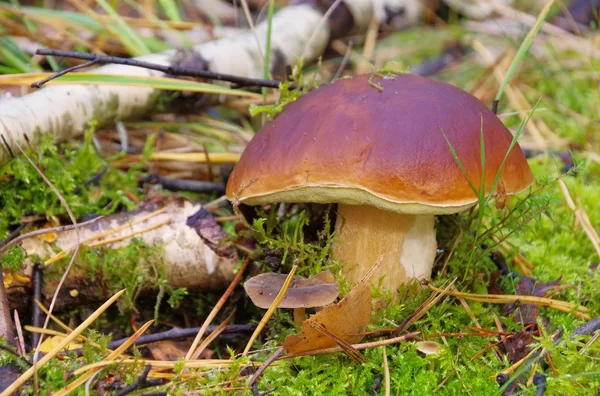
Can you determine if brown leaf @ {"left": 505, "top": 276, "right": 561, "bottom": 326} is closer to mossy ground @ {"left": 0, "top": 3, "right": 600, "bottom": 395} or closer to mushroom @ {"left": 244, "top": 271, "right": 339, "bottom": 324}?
mossy ground @ {"left": 0, "top": 3, "right": 600, "bottom": 395}

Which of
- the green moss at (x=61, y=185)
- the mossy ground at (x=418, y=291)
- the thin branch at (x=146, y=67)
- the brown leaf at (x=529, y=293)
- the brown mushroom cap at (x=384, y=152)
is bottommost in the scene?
the brown leaf at (x=529, y=293)

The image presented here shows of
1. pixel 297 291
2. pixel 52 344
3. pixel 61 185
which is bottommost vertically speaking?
pixel 52 344

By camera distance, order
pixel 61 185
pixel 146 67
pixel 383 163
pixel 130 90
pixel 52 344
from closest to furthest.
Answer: pixel 383 163 → pixel 52 344 → pixel 146 67 → pixel 61 185 → pixel 130 90

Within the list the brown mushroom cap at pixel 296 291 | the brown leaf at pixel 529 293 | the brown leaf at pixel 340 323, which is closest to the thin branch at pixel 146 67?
the brown mushroom cap at pixel 296 291

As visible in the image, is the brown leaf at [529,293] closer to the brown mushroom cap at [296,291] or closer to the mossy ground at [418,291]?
the mossy ground at [418,291]

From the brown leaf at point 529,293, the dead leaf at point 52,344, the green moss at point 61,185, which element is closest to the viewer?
the dead leaf at point 52,344

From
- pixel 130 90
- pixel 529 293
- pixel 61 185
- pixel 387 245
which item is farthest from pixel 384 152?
pixel 130 90

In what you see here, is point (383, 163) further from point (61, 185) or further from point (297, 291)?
point (61, 185)

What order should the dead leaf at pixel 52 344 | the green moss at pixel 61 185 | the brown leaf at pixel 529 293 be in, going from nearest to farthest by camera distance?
1. the dead leaf at pixel 52 344
2. the brown leaf at pixel 529 293
3. the green moss at pixel 61 185
